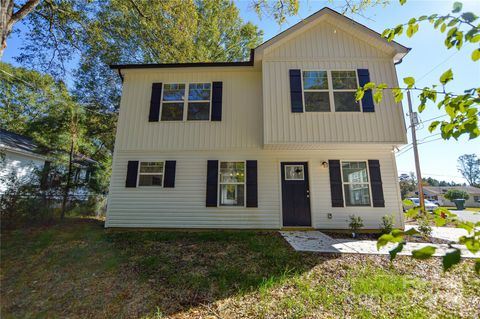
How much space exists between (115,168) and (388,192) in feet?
28.3

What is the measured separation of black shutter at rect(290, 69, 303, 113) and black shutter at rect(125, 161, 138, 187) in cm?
528

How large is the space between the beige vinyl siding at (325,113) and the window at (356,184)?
109 cm

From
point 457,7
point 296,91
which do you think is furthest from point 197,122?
point 457,7

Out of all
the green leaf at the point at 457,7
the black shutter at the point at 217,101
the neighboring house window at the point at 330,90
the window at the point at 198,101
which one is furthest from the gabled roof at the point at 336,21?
the green leaf at the point at 457,7

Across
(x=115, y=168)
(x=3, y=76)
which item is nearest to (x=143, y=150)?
(x=115, y=168)

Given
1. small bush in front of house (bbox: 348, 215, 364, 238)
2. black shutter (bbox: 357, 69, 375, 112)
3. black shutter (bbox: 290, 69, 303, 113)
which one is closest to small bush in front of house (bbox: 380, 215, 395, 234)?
small bush in front of house (bbox: 348, 215, 364, 238)

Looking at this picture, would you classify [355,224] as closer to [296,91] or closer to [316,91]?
[316,91]

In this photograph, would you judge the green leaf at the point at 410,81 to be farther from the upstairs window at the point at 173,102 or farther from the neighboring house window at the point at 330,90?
the upstairs window at the point at 173,102

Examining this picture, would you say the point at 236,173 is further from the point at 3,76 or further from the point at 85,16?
the point at 3,76

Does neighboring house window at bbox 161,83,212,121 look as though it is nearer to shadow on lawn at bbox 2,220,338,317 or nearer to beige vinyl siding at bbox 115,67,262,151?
beige vinyl siding at bbox 115,67,262,151

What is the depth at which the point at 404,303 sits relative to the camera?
2904mm

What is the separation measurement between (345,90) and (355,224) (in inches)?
156

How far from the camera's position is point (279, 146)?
6.74 m

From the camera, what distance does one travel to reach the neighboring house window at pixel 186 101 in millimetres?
7516
